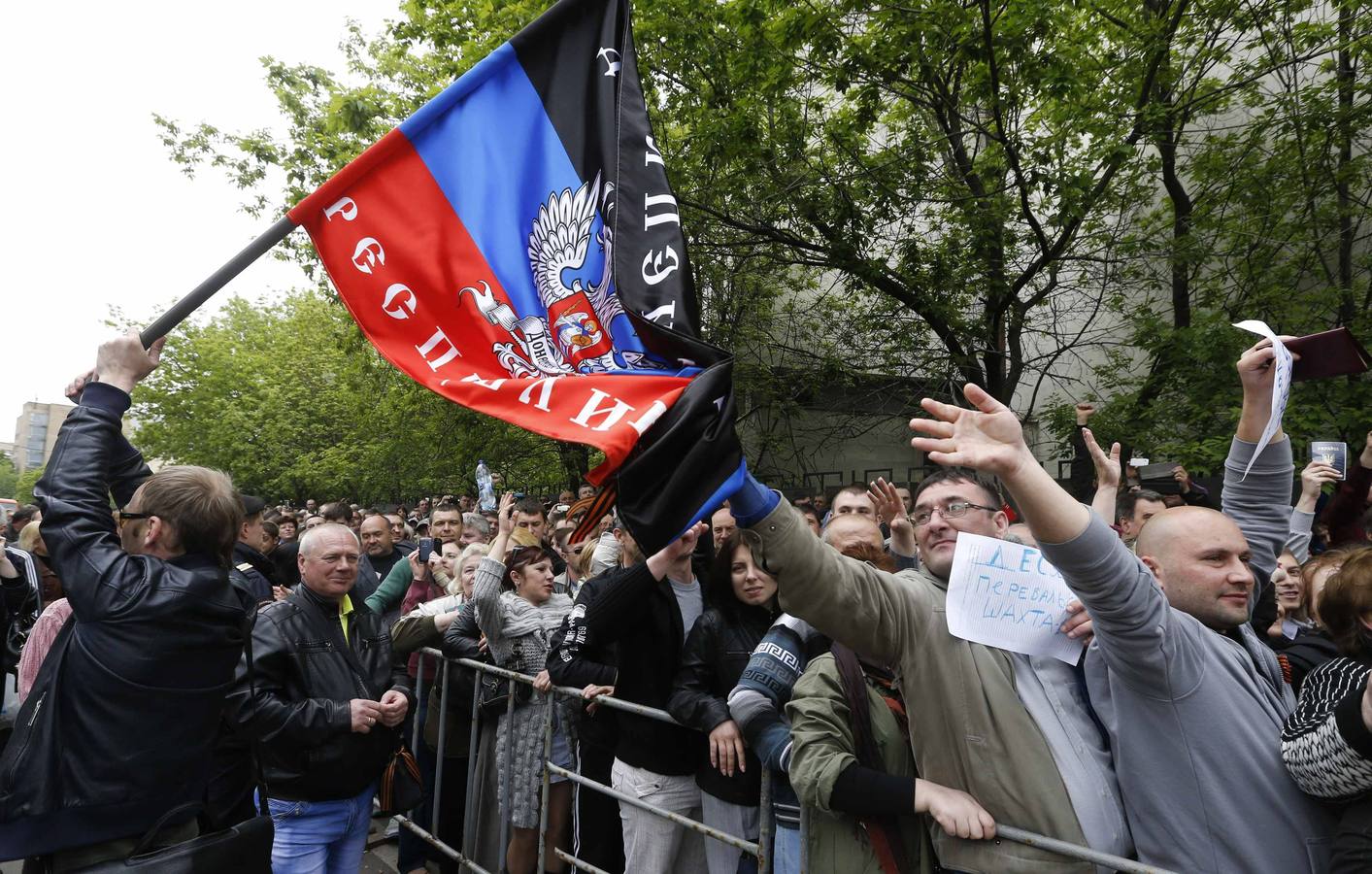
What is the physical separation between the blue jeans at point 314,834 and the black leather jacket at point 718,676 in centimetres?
147

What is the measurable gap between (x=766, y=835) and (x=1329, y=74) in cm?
1341

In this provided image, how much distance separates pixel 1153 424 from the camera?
9.31 m

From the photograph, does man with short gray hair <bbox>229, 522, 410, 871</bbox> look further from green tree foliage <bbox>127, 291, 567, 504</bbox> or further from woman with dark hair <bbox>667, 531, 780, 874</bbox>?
green tree foliage <bbox>127, 291, 567, 504</bbox>

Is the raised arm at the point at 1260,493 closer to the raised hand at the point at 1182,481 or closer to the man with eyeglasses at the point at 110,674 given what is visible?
the man with eyeglasses at the point at 110,674

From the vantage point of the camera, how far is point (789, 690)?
9.94 feet

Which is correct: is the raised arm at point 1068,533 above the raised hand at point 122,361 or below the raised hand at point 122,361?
below

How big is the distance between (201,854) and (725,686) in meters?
1.89

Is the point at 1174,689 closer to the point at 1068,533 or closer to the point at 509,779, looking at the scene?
the point at 1068,533

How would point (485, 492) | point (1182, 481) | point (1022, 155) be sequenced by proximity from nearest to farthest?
point (485, 492), point (1182, 481), point (1022, 155)

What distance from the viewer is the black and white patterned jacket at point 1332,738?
69.7 inches

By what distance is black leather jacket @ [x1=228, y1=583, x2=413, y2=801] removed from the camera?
3.31m

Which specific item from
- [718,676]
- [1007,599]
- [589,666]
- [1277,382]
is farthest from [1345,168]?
[589,666]

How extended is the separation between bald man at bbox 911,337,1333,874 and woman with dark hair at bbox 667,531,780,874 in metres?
1.45

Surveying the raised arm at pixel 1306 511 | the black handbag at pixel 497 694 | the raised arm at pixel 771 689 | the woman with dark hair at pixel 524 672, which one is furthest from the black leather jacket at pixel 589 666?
the raised arm at pixel 1306 511
